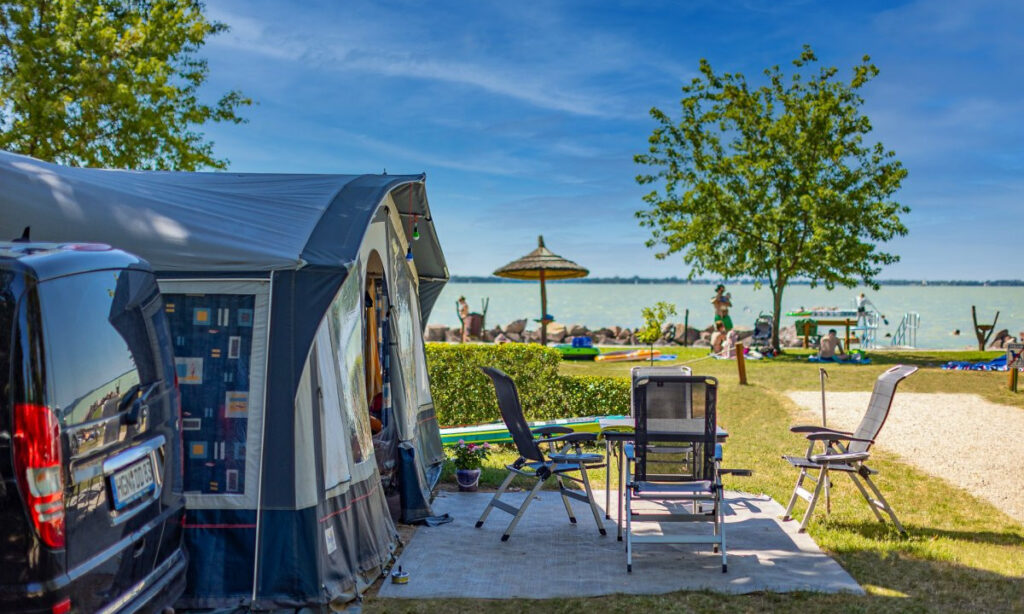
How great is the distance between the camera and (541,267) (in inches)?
769

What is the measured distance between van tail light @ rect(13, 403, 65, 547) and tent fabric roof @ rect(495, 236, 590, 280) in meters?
16.9

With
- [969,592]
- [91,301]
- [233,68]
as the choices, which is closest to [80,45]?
[233,68]

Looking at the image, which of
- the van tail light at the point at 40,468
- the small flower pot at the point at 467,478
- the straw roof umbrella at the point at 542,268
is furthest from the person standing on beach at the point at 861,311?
the van tail light at the point at 40,468

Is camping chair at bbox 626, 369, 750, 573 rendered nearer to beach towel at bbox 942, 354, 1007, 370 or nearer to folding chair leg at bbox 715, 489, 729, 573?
folding chair leg at bbox 715, 489, 729, 573

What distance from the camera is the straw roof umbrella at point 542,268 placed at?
19.6 m

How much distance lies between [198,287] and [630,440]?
10.8 ft

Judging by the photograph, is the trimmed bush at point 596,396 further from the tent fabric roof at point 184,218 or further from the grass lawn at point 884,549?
the tent fabric roof at point 184,218

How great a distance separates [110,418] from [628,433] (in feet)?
13.0

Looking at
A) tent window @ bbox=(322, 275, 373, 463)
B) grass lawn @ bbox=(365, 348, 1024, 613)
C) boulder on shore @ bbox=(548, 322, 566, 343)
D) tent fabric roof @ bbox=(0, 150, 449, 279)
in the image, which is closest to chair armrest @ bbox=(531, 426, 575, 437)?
grass lawn @ bbox=(365, 348, 1024, 613)

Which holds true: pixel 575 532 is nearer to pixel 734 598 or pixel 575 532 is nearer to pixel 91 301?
pixel 734 598

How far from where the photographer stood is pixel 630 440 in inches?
246

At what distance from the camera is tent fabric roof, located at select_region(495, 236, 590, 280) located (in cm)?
1955

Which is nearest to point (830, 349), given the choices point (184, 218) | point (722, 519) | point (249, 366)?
point (722, 519)

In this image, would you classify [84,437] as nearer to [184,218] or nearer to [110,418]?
[110,418]
